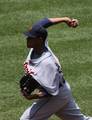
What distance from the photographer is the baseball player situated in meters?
7.37

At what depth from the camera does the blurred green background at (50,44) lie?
992 cm

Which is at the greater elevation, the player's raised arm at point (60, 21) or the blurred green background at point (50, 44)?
the player's raised arm at point (60, 21)

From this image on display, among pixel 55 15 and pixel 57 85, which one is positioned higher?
pixel 57 85

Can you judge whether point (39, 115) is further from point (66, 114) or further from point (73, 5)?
point (73, 5)

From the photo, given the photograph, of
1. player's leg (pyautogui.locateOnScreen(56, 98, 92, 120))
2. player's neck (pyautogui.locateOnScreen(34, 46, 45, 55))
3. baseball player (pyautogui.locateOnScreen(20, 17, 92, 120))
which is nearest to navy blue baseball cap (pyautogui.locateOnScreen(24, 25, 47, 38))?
baseball player (pyautogui.locateOnScreen(20, 17, 92, 120))

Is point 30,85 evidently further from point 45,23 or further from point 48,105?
point 45,23

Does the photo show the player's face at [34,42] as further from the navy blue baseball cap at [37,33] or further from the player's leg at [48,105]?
the player's leg at [48,105]

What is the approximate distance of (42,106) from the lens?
7.71 m

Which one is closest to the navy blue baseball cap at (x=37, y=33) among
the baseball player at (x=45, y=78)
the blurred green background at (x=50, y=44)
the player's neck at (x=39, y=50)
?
the baseball player at (x=45, y=78)

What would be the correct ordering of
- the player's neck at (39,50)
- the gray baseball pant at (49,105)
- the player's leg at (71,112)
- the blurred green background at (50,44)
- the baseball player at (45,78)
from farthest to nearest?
the blurred green background at (50,44)
the player's leg at (71,112)
the gray baseball pant at (49,105)
the player's neck at (39,50)
the baseball player at (45,78)

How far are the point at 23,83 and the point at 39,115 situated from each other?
50cm

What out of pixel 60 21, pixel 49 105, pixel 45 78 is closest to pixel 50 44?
pixel 60 21

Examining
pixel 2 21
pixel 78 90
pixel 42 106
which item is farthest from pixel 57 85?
pixel 2 21

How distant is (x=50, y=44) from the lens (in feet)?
41.0
